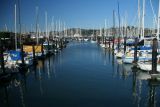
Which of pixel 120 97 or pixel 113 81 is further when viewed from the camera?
pixel 113 81

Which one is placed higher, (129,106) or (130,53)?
(130,53)

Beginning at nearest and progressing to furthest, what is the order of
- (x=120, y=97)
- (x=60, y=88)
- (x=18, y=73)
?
(x=120, y=97) < (x=60, y=88) < (x=18, y=73)

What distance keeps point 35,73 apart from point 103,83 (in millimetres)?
10621

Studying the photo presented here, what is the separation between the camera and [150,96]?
22.4 meters

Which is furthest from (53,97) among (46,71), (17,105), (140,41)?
(140,41)

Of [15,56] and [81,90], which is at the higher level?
[15,56]

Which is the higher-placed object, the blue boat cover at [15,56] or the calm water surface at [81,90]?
the blue boat cover at [15,56]

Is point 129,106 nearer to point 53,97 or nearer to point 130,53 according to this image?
point 53,97

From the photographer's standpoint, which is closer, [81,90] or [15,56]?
[81,90]

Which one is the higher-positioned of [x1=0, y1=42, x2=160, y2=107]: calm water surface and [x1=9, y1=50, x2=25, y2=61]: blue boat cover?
[x1=9, y1=50, x2=25, y2=61]: blue boat cover

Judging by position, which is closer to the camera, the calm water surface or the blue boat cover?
the calm water surface

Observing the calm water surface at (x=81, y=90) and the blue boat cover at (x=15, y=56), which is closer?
the calm water surface at (x=81, y=90)

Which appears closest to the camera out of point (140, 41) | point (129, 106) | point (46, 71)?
point (129, 106)

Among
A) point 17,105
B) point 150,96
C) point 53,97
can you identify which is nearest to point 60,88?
point 53,97
